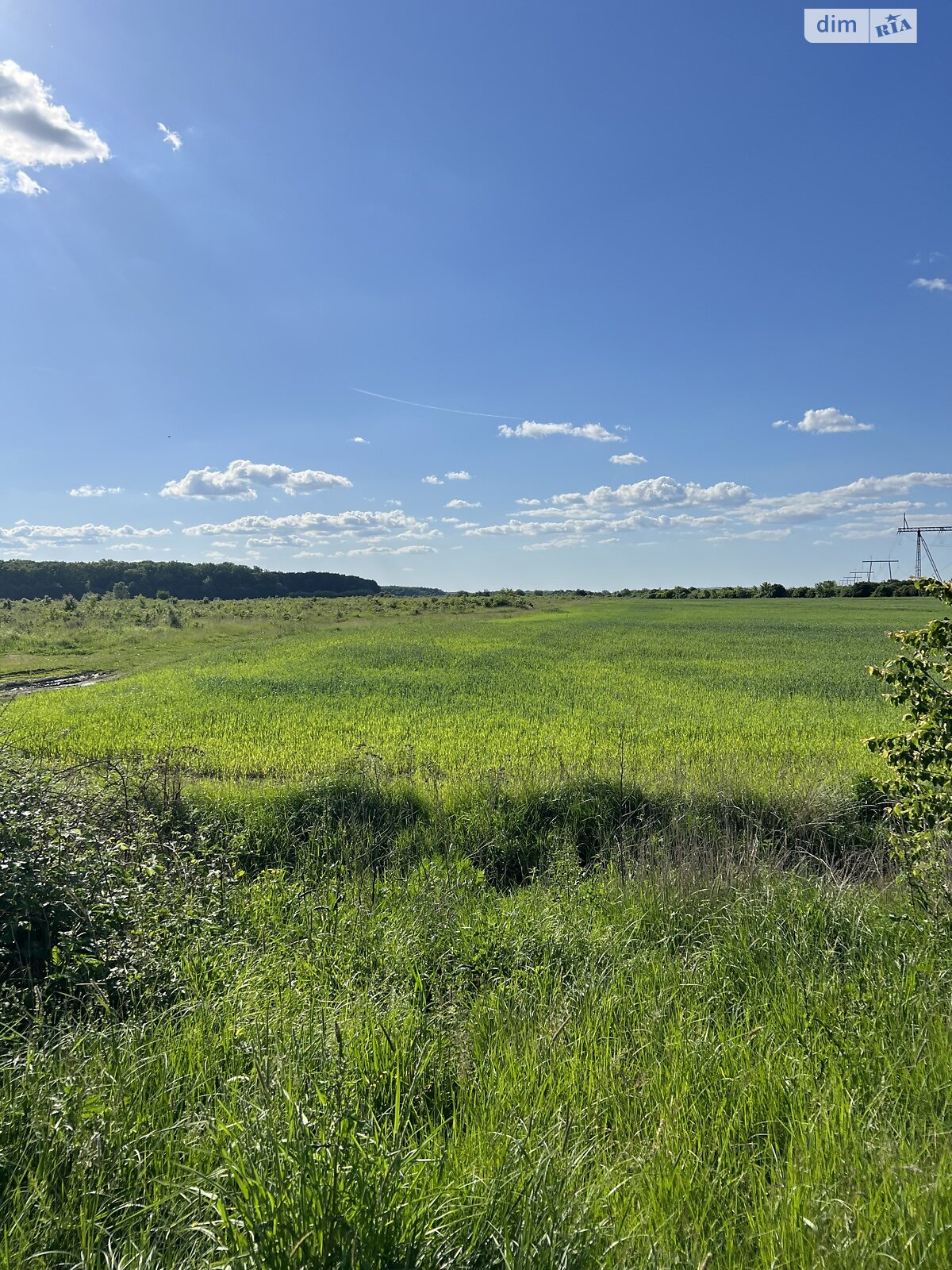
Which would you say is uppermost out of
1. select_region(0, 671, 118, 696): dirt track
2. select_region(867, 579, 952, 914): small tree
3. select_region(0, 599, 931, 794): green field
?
select_region(867, 579, 952, 914): small tree

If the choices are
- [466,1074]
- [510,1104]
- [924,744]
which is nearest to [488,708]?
[924,744]

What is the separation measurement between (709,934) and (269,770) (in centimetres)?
877

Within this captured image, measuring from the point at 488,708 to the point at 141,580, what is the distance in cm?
15537

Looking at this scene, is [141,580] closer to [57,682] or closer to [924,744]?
[57,682]

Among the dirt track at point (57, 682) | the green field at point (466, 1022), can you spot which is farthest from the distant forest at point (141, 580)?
the green field at point (466, 1022)

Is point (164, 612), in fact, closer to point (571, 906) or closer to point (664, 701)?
point (664, 701)

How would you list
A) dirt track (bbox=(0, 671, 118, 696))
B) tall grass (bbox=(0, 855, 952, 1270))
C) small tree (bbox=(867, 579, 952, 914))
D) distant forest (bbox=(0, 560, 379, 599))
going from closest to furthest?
tall grass (bbox=(0, 855, 952, 1270)) → small tree (bbox=(867, 579, 952, 914)) → dirt track (bbox=(0, 671, 118, 696)) → distant forest (bbox=(0, 560, 379, 599))

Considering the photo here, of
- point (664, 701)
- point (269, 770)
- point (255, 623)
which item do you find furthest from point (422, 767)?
point (255, 623)

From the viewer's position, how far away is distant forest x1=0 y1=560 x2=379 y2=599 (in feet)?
429

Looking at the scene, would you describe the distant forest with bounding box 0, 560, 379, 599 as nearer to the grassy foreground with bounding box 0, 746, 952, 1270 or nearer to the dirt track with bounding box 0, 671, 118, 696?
the dirt track with bounding box 0, 671, 118, 696

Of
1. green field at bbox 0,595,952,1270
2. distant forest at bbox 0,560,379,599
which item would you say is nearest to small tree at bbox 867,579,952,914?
green field at bbox 0,595,952,1270

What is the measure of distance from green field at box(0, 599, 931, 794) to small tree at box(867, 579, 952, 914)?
4328mm

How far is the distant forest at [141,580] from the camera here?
5143 inches

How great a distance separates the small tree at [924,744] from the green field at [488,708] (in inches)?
170
